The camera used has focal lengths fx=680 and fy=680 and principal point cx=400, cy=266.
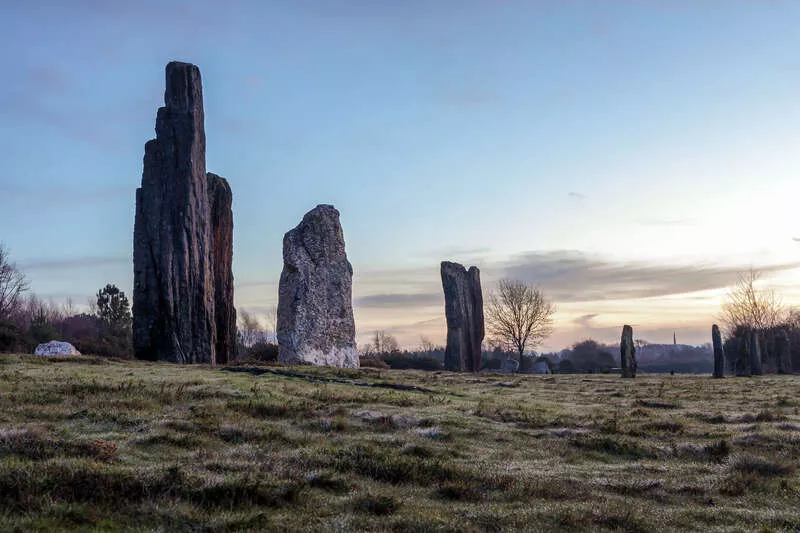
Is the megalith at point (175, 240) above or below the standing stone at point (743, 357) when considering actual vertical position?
above

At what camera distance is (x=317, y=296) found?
37.1 m

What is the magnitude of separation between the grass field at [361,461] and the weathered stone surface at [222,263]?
13523 mm

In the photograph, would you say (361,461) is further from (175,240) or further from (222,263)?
(222,263)

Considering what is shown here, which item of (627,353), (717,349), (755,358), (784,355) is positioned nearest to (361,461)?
(627,353)

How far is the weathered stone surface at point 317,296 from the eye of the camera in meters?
35.9

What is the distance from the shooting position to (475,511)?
8.97 metres

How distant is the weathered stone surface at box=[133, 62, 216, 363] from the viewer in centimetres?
2969

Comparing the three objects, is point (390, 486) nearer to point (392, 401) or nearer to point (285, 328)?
point (392, 401)

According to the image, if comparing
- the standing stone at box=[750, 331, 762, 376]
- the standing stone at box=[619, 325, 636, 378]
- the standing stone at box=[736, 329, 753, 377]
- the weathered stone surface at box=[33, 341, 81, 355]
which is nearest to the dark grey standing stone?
the standing stone at box=[736, 329, 753, 377]

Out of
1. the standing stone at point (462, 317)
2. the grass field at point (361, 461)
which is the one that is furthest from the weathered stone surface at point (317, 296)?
the grass field at point (361, 461)

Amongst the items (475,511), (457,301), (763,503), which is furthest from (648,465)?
(457,301)

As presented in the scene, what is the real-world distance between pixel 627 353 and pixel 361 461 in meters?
34.7

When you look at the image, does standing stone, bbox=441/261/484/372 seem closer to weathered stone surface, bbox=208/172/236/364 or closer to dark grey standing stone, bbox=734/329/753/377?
dark grey standing stone, bbox=734/329/753/377

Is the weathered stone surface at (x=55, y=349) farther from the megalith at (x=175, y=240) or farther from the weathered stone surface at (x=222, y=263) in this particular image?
the weathered stone surface at (x=222, y=263)
